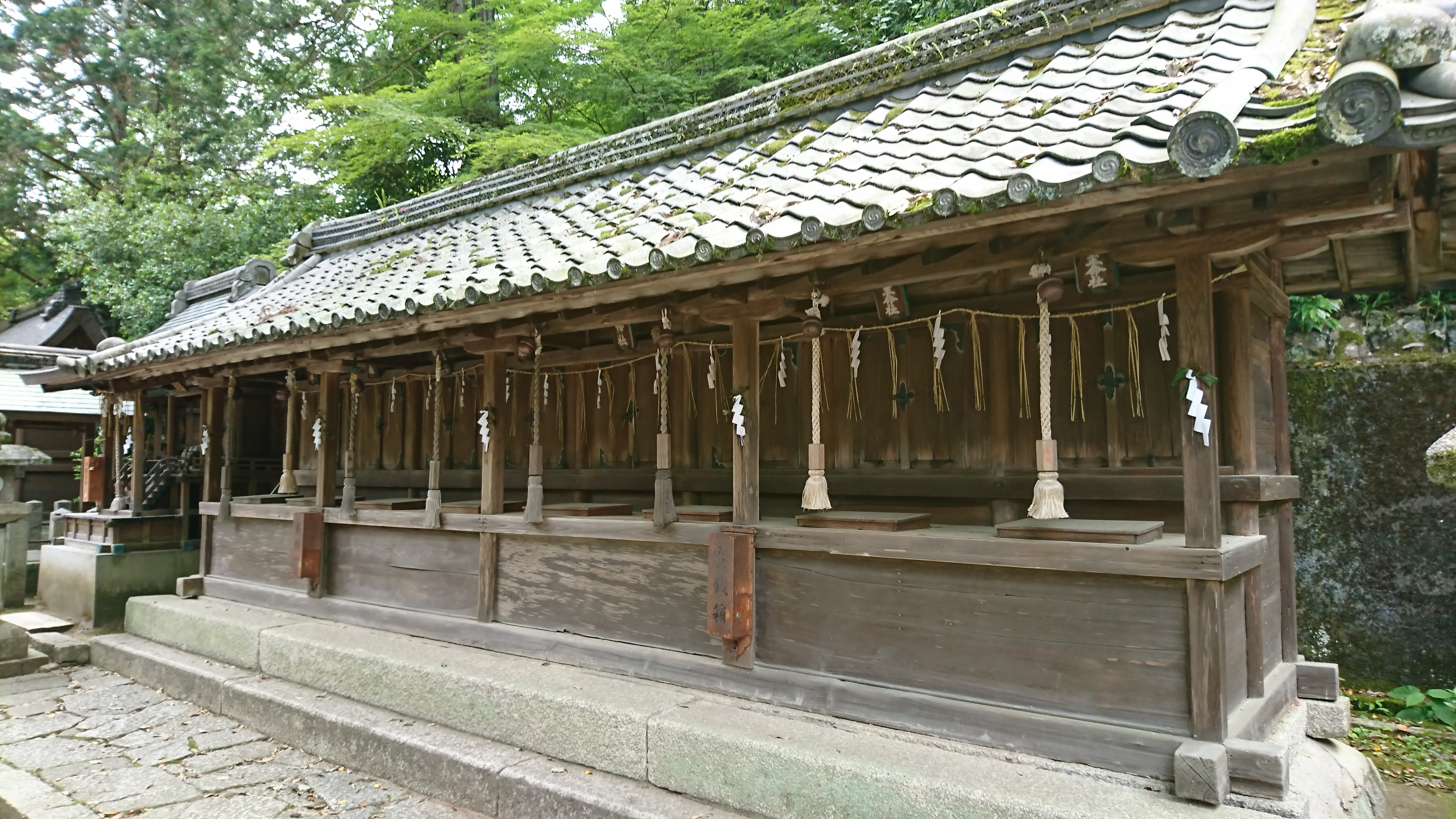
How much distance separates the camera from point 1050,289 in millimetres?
4262

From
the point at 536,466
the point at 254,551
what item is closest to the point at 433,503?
the point at 536,466

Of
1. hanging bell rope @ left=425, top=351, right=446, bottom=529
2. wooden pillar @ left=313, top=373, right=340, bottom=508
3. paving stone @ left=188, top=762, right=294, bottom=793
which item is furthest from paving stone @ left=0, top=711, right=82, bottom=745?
hanging bell rope @ left=425, top=351, right=446, bottom=529

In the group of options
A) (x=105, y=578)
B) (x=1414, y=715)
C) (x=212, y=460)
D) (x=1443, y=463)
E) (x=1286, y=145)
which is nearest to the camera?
(x=1286, y=145)

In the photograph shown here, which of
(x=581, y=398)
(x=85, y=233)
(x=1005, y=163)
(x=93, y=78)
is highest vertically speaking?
(x=93, y=78)

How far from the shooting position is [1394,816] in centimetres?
550

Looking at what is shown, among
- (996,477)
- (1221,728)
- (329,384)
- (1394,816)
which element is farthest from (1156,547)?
(329,384)

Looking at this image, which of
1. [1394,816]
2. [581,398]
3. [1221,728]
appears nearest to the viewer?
[1221,728]

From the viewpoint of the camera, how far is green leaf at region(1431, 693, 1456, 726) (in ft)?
23.6

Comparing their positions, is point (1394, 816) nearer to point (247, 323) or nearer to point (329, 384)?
point (329, 384)

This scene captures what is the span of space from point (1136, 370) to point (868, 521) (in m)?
1.91

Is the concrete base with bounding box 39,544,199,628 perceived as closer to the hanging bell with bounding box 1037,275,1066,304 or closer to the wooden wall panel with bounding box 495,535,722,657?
the wooden wall panel with bounding box 495,535,722,657

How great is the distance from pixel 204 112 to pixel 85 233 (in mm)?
6029

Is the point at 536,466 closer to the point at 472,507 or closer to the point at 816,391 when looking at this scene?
the point at 472,507

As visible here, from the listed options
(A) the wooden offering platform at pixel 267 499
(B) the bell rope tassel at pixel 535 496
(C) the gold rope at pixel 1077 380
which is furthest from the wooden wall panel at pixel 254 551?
(C) the gold rope at pixel 1077 380
